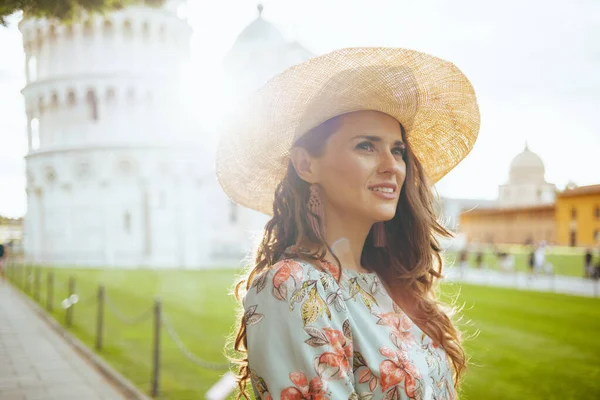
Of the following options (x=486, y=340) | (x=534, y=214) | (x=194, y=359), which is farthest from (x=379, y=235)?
(x=534, y=214)

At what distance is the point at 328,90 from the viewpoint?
2029mm

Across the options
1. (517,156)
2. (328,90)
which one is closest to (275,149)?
(328,90)

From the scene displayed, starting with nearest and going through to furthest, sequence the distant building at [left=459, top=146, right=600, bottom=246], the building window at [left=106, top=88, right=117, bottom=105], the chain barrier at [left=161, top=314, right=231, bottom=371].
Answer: the chain barrier at [left=161, top=314, right=231, bottom=371] < the building window at [left=106, top=88, right=117, bottom=105] < the distant building at [left=459, top=146, right=600, bottom=246]

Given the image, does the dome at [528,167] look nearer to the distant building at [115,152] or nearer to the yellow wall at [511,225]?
the yellow wall at [511,225]

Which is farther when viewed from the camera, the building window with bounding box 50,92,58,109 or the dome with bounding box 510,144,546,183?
the dome with bounding box 510,144,546,183

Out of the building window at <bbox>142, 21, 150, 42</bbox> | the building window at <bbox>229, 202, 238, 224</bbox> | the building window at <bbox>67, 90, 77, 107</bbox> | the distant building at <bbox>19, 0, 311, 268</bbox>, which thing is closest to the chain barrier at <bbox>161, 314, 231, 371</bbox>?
the distant building at <bbox>19, 0, 311, 268</bbox>

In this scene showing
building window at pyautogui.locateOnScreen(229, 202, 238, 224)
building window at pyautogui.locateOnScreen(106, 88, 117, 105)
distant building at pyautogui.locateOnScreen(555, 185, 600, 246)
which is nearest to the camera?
building window at pyautogui.locateOnScreen(106, 88, 117, 105)

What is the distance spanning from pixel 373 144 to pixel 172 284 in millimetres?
20582

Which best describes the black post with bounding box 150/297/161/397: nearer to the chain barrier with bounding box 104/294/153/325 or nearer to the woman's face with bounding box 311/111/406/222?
the chain barrier with bounding box 104/294/153/325

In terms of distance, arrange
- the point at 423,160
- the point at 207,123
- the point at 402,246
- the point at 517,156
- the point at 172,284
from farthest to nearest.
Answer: the point at 517,156
the point at 207,123
the point at 172,284
the point at 423,160
the point at 402,246

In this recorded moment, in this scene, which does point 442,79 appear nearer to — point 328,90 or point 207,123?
point 328,90

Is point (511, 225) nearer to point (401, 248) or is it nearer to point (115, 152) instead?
point (115, 152)

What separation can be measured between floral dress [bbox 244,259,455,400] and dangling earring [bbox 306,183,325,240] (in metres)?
0.17

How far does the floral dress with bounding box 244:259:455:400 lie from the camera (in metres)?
1.56
